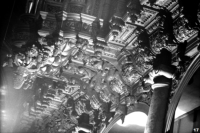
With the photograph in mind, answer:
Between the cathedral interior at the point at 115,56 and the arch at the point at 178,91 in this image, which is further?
the cathedral interior at the point at 115,56

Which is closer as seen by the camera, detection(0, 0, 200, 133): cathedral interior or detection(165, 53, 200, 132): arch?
detection(165, 53, 200, 132): arch

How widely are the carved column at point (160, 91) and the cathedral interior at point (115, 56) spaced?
15 mm

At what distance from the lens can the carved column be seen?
543 cm

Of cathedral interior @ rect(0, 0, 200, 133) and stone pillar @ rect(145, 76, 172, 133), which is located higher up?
cathedral interior @ rect(0, 0, 200, 133)

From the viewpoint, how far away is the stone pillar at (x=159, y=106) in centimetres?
541

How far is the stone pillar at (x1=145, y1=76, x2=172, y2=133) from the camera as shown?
213 inches

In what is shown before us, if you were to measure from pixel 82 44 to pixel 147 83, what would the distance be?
1496 millimetres

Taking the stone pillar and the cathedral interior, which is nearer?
the stone pillar

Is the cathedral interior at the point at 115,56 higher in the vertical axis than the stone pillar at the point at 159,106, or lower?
higher

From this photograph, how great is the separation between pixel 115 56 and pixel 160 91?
2.07 meters

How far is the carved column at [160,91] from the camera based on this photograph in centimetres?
543

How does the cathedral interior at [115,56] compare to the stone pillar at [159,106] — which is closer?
the stone pillar at [159,106]

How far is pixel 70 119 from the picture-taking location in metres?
10.8

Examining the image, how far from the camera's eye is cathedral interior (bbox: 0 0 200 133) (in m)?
5.54
